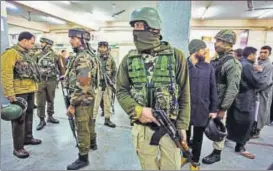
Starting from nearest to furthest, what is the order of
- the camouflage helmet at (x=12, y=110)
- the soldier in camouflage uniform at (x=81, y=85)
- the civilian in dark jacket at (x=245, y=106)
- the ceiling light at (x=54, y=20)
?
the civilian in dark jacket at (x=245, y=106) < the camouflage helmet at (x=12, y=110) < the soldier in camouflage uniform at (x=81, y=85) < the ceiling light at (x=54, y=20)

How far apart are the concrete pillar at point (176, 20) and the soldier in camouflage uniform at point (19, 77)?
4.78 feet

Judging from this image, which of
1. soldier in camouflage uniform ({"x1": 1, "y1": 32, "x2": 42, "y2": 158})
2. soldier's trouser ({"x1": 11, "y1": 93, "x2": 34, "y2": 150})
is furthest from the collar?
soldier's trouser ({"x1": 11, "y1": 93, "x2": 34, "y2": 150})

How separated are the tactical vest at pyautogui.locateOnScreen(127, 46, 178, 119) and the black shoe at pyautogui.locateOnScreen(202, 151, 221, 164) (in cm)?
89

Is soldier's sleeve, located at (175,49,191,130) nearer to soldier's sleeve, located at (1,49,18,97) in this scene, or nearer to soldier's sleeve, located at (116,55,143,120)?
soldier's sleeve, located at (116,55,143,120)

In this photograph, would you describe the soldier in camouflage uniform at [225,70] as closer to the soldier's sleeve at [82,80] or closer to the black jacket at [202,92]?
the black jacket at [202,92]

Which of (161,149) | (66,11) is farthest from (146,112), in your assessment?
(66,11)

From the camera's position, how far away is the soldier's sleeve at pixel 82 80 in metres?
1.66

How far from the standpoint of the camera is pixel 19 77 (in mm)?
1962

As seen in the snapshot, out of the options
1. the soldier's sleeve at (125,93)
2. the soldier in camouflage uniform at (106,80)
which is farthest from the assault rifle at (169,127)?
the soldier in camouflage uniform at (106,80)

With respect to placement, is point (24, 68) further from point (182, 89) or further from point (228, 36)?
point (228, 36)

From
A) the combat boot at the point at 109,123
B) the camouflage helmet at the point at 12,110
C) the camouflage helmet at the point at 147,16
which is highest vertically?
the camouflage helmet at the point at 147,16

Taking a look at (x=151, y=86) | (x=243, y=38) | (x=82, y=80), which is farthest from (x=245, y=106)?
(x=82, y=80)

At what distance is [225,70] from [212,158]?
2.88 ft

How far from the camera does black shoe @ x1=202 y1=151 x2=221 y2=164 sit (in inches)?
62.9
